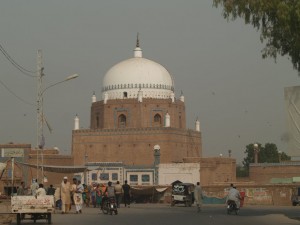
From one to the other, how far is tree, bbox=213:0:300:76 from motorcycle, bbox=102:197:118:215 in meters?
7.34

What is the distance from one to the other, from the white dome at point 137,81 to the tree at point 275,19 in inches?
1730

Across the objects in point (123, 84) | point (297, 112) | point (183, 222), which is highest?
point (123, 84)

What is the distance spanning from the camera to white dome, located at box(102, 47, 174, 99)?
66.6 metres

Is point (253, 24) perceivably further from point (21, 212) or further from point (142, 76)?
point (142, 76)

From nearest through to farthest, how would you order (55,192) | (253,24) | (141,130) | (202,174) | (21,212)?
1. (21,212)
2. (253,24)
3. (55,192)
4. (202,174)
5. (141,130)

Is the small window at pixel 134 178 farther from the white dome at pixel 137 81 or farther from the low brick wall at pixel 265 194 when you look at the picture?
the low brick wall at pixel 265 194

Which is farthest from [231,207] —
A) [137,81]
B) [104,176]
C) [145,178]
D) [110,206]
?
[137,81]

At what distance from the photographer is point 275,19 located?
71.9 ft

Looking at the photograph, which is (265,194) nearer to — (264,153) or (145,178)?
(145,178)

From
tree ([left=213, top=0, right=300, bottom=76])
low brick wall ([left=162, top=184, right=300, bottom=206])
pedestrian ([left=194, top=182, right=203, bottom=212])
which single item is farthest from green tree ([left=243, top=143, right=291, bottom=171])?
tree ([left=213, top=0, right=300, bottom=76])

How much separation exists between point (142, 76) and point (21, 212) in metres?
47.3

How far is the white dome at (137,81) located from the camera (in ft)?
219

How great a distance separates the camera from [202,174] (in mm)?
60031

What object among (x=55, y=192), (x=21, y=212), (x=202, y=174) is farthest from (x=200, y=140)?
(x=21, y=212)
